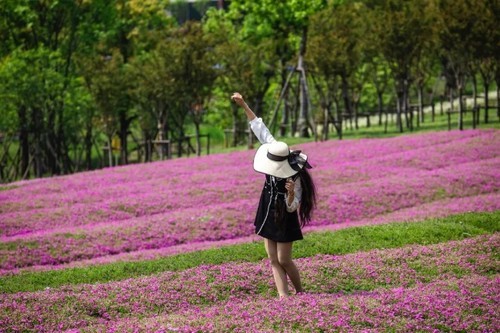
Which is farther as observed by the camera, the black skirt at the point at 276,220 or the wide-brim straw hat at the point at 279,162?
the black skirt at the point at 276,220

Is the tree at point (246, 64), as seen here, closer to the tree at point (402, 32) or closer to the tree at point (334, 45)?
the tree at point (334, 45)

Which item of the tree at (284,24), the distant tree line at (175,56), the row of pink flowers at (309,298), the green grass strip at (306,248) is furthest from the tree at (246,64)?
the row of pink flowers at (309,298)

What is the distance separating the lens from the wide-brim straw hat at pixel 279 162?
11.9 meters

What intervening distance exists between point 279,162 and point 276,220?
37.6 inches

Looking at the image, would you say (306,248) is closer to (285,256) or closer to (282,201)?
(285,256)

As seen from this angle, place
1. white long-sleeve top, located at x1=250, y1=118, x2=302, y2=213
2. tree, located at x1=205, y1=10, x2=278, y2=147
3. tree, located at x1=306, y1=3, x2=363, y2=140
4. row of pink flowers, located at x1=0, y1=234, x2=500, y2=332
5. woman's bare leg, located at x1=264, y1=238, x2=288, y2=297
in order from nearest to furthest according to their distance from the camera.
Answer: row of pink flowers, located at x1=0, y1=234, x2=500, y2=332
white long-sleeve top, located at x1=250, y1=118, x2=302, y2=213
woman's bare leg, located at x1=264, y1=238, x2=288, y2=297
tree, located at x1=306, y1=3, x2=363, y2=140
tree, located at x1=205, y1=10, x2=278, y2=147

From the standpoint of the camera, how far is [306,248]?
17.2 m

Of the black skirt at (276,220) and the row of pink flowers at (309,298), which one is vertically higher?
the black skirt at (276,220)

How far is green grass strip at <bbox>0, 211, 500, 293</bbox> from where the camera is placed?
16.2 metres

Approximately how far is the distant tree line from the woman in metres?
34.0

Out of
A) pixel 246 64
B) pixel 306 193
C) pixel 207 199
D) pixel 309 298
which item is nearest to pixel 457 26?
pixel 246 64

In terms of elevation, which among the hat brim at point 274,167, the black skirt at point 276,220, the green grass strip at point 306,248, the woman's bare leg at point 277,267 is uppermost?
the hat brim at point 274,167

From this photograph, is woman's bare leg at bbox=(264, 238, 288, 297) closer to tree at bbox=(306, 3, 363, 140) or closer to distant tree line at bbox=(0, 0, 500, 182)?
distant tree line at bbox=(0, 0, 500, 182)

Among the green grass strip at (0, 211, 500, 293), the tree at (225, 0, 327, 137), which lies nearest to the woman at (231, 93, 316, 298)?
the green grass strip at (0, 211, 500, 293)
